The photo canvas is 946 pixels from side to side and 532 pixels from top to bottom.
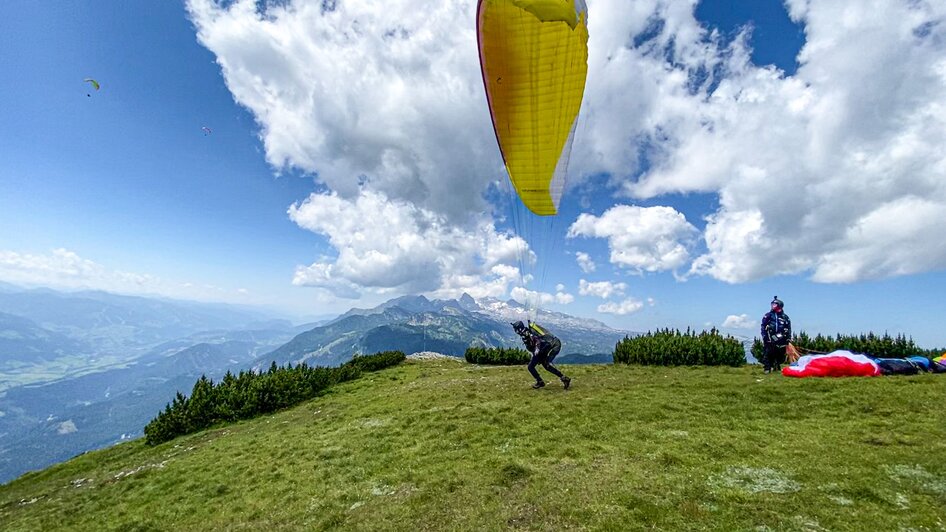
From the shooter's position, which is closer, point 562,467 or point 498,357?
point 562,467

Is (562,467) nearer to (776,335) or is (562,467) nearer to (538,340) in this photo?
(538,340)

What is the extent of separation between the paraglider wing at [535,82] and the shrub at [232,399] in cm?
1538

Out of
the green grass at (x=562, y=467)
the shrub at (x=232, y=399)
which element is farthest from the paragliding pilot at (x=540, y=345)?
the shrub at (x=232, y=399)

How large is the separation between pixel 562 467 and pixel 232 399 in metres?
17.6

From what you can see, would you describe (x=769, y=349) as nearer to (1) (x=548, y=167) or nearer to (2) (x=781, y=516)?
(1) (x=548, y=167)

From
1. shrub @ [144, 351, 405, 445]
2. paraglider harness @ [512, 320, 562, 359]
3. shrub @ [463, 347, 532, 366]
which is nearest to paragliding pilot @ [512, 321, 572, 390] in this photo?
paraglider harness @ [512, 320, 562, 359]

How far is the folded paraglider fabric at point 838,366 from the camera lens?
1351 cm

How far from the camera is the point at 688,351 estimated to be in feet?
68.5

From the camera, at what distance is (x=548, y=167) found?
15.4 meters

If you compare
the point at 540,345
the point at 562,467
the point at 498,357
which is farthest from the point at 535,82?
the point at 498,357

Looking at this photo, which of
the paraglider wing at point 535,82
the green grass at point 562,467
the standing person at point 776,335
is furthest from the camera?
the standing person at point 776,335

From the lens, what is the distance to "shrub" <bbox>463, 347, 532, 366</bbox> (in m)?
28.6

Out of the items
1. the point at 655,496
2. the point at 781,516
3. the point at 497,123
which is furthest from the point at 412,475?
the point at 497,123

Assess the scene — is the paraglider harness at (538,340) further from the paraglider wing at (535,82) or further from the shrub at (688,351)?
the shrub at (688,351)
